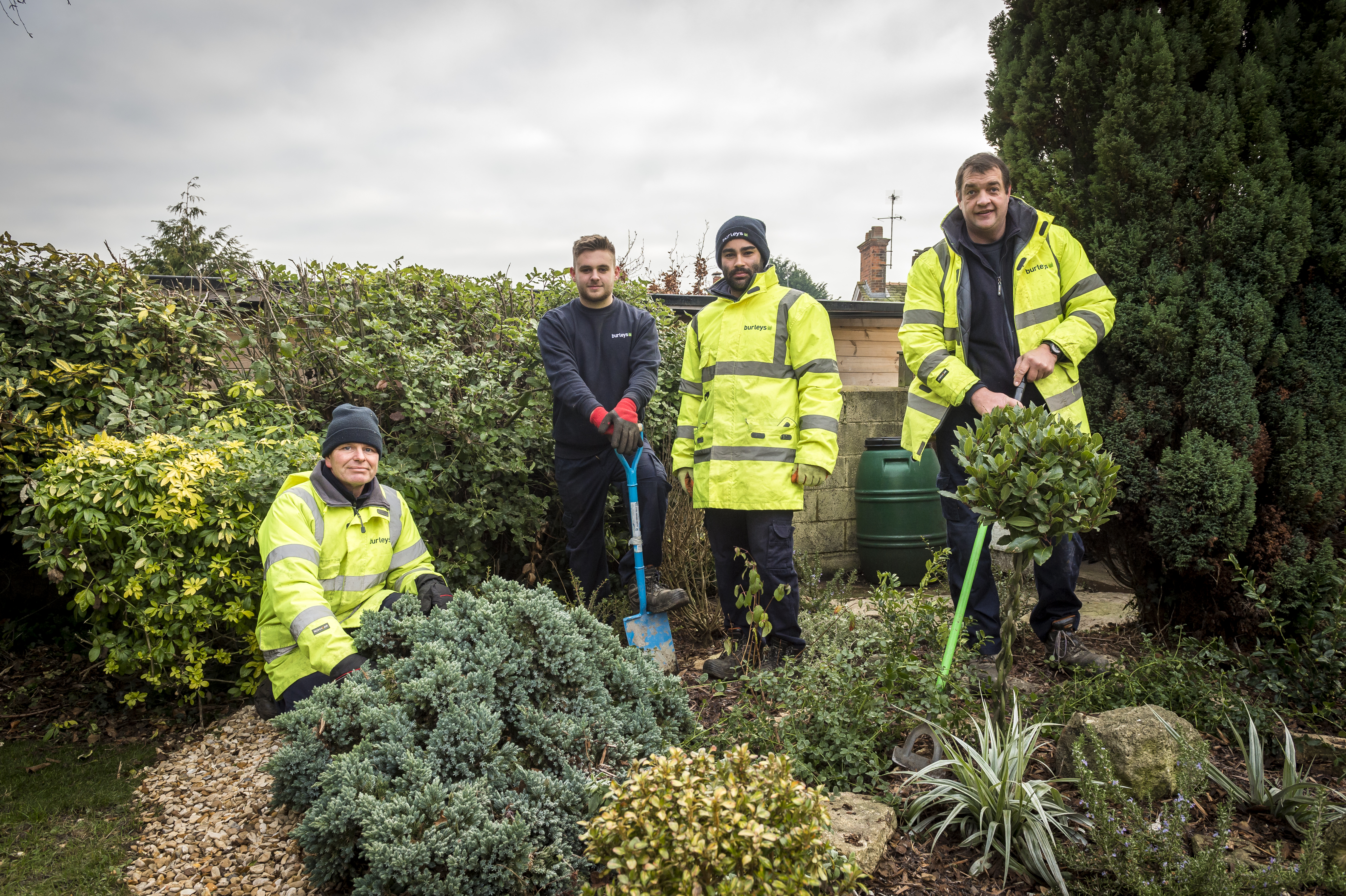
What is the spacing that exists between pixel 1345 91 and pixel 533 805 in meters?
4.03

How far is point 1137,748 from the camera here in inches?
88.4

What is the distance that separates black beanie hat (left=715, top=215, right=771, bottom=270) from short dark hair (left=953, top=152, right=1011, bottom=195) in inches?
32.6

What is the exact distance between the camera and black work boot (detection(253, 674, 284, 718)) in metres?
3.14

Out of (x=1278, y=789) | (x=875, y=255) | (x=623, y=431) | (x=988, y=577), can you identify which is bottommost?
(x=1278, y=789)

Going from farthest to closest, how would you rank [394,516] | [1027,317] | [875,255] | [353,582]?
[875,255] < [1027,317] < [394,516] < [353,582]

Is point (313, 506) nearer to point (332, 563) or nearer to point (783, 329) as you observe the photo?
point (332, 563)

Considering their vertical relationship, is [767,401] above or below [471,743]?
above

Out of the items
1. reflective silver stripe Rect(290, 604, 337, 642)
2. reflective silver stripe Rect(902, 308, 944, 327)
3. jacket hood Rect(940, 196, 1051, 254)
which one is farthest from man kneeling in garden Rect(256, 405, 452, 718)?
jacket hood Rect(940, 196, 1051, 254)

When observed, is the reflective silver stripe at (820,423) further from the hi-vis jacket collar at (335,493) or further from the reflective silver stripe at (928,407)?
the hi-vis jacket collar at (335,493)

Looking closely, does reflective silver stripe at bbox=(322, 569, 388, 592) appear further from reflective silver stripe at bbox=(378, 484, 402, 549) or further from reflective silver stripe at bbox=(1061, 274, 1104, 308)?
reflective silver stripe at bbox=(1061, 274, 1104, 308)

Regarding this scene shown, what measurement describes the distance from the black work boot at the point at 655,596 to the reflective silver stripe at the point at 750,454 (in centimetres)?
64

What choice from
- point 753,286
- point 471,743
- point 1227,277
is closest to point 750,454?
point 753,286

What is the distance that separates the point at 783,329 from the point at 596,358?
1.00 meters

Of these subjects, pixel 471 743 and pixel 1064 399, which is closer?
pixel 471 743
